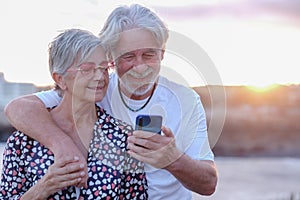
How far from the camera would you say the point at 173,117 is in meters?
1.76

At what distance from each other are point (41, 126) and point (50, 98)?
0.43 ft

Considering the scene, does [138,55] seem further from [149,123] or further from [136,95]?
[149,123]

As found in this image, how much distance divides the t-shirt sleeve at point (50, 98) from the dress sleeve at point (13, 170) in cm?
13

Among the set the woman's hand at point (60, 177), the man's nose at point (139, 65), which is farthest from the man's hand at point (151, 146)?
the man's nose at point (139, 65)

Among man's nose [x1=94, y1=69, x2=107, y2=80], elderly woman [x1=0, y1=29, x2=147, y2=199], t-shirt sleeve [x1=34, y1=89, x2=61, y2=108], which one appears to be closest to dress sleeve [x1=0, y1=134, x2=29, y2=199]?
elderly woman [x1=0, y1=29, x2=147, y2=199]

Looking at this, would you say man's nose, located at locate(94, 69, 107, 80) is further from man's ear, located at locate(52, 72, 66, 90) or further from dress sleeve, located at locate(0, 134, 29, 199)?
dress sleeve, located at locate(0, 134, 29, 199)

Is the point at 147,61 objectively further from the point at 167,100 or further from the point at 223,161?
the point at 223,161

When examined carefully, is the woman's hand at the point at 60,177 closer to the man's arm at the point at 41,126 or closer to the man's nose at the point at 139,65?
the man's arm at the point at 41,126

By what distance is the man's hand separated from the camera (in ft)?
4.85

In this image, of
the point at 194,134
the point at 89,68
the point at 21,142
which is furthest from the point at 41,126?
the point at 194,134

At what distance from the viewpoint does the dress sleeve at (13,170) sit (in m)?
1.57

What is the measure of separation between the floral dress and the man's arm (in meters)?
0.02

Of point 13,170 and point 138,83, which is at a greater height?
point 138,83

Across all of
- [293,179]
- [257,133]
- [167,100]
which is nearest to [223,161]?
[293,179]
